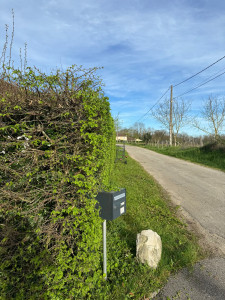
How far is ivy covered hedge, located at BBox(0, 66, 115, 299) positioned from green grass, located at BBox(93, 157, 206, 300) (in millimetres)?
482

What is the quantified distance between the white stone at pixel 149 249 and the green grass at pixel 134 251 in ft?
0.28

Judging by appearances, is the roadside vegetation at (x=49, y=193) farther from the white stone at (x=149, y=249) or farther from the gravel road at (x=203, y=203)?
the gravel road at (x=203, y=203)

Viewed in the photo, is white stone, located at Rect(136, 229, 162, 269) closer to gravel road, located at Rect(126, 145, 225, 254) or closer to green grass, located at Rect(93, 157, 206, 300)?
green grass, located at Rect(93, 157, 206, 300)

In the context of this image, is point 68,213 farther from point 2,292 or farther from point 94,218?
point 2,292

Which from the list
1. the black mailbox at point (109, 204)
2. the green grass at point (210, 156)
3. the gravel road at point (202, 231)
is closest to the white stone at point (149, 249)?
the gravel road at point (202, 231)

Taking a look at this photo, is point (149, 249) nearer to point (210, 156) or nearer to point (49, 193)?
point (49, 193)

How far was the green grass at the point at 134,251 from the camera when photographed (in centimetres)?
244

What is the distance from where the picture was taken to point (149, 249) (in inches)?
110

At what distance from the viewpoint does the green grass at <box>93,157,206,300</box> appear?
2441 mm

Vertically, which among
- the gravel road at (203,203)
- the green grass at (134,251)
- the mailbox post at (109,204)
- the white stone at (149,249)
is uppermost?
the mailbox post at (109,204)

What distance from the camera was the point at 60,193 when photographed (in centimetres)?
208

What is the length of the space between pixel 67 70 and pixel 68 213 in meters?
1.65

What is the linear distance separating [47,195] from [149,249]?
5.47ft

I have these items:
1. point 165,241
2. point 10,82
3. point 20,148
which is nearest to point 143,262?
point 165,241
